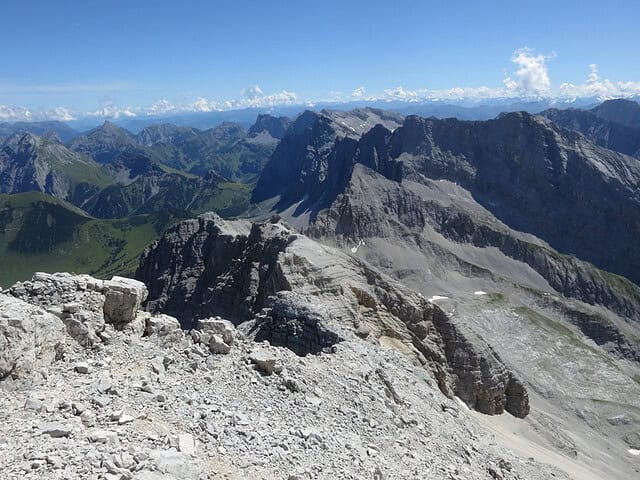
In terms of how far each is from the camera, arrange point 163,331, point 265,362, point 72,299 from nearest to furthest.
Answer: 1. point 72,299
2. point 265,362
3. point 163,331

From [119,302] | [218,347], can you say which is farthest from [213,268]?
[218,347]

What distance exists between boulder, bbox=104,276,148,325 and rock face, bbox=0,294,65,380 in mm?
3852

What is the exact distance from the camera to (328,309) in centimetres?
4388

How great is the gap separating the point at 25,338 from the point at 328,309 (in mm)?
27157

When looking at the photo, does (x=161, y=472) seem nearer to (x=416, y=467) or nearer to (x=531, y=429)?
(x=416, y=467)

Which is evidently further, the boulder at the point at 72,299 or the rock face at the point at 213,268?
the rock face at the point at 213,268

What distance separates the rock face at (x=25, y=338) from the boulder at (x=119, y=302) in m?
3.85

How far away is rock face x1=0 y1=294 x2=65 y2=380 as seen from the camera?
18.8 metres

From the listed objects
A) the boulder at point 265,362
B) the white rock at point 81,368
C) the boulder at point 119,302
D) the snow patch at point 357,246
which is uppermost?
the boulder at point 119,302

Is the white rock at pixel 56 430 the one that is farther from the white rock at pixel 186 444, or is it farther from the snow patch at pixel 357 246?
the snow patch at pixel 357 246

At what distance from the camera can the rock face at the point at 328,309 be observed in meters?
38.5

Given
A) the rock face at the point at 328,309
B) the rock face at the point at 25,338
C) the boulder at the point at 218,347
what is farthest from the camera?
the rock face at the point at 328,309

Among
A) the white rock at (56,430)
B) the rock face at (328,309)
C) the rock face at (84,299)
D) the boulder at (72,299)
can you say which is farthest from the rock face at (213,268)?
the white rock at (56,430)

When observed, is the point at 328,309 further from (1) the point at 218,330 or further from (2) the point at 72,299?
(2) the point at 72,299
